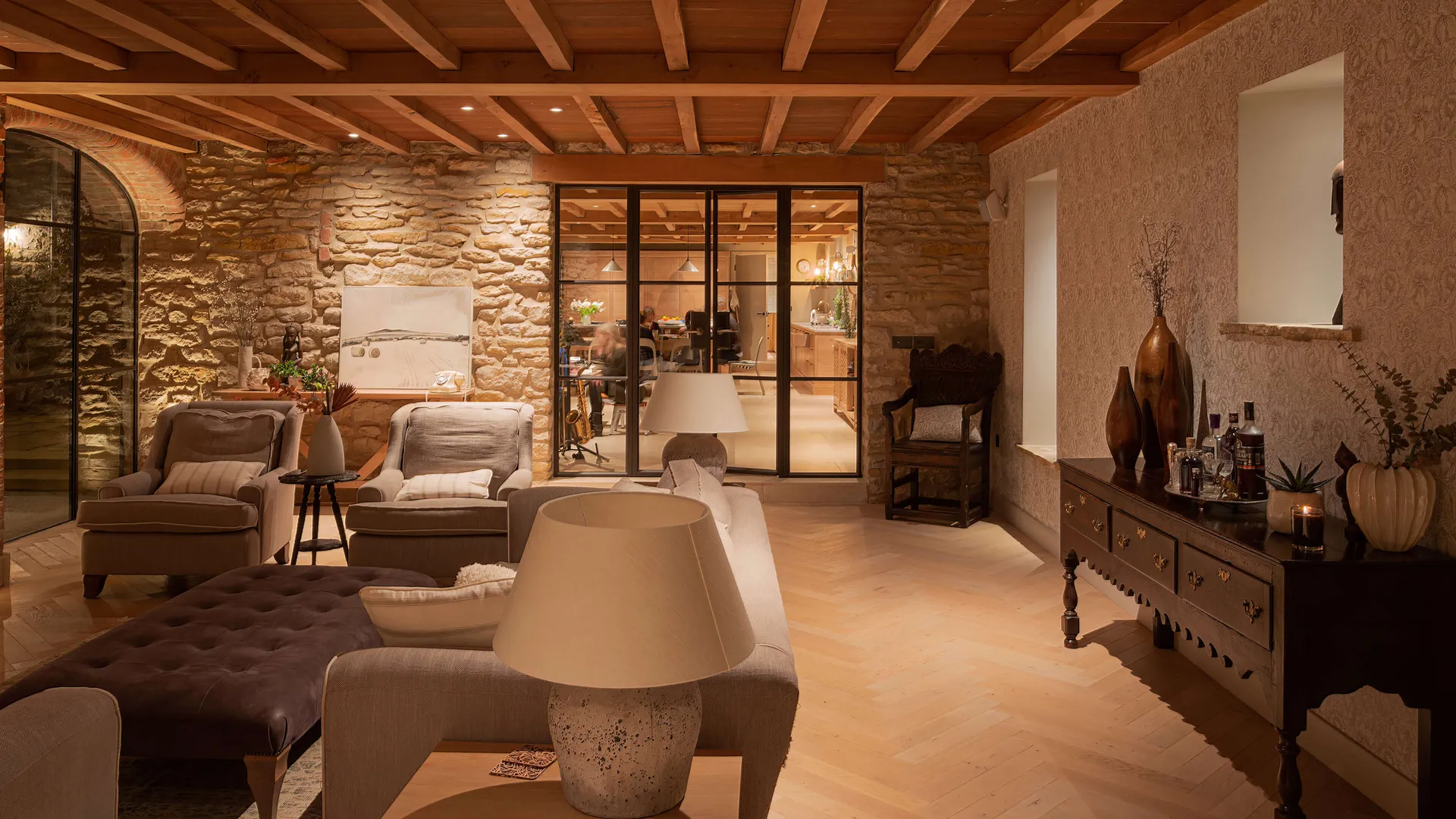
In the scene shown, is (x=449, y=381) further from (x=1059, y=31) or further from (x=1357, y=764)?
(x=1357, y=764)

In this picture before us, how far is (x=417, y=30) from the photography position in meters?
4.42

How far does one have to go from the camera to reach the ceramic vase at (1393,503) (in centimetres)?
272

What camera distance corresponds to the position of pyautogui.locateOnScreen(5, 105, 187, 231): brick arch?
6.64 m

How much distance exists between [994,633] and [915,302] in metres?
3.67

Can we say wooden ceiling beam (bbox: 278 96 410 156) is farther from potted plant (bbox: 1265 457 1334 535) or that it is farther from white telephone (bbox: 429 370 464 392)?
potted plant (bbox: 1265 457 1334 535)

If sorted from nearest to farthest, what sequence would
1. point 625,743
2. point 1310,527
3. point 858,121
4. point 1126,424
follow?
point 625,743, point 1310,527, point 1126,424, point 858,121

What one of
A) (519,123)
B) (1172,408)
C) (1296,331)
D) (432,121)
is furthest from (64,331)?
(1296,331)

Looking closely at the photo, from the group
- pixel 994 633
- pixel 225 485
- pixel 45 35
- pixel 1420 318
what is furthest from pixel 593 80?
pixel 1420 318

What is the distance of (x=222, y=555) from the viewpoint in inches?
203

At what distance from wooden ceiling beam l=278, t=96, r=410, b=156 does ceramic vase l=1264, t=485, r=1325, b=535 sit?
5145 millimetres

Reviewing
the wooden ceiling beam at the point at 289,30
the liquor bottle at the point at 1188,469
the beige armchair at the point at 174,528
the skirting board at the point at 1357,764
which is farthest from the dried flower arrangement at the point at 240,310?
the skirting board at the point at 1357,764

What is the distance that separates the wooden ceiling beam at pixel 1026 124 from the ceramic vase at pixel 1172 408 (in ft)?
6.94

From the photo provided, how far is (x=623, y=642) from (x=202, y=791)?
2.26m

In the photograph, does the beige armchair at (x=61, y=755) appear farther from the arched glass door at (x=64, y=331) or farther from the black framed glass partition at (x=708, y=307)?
the black framed glass partition at (x=708, y=307)
